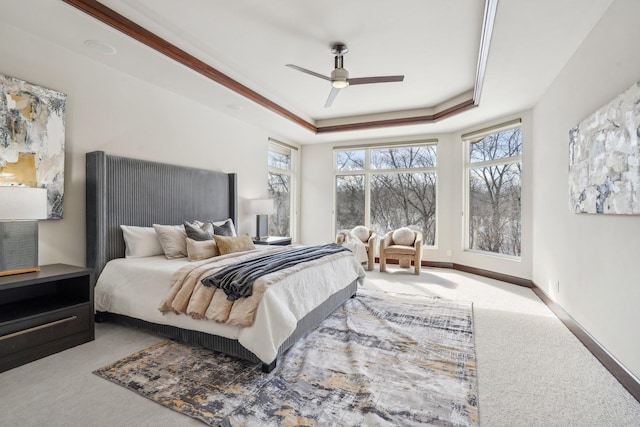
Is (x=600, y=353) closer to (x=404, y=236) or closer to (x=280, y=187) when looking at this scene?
(x=404, y=236)

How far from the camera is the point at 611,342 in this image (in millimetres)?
2338

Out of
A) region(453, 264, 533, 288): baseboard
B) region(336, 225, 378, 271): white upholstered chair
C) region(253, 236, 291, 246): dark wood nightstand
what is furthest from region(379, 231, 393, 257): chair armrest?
region(253, 236, 291, 246): dark wood nightstand

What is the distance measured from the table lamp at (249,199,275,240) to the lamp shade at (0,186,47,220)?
295cm

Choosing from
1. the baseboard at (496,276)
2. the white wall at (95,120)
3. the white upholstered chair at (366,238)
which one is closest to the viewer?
the white wall at (95,120)

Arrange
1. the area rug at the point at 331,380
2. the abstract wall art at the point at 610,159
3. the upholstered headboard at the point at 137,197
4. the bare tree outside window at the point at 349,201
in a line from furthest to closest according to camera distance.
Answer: the bare tree outside window at the point at 349,201, the upholstered headboard at the point at 137,197, the abstract wall art at the point at 610,159, the area rug at the point at 331,380

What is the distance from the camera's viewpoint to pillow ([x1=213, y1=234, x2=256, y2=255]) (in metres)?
3.40

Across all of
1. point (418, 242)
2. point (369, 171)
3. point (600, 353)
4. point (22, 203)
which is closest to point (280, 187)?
point (369, 171)

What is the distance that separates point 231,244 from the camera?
3463mm

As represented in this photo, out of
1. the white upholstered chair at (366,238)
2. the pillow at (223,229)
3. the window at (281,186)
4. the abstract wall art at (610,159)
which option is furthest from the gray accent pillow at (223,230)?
the abstract wall art at (610,159)

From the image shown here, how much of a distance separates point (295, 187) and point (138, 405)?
558cm

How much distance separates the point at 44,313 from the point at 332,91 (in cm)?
329

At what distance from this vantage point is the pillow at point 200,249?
325 centimetres

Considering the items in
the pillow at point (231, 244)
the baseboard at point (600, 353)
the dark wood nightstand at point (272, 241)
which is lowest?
the baseboard at point (600, 353)

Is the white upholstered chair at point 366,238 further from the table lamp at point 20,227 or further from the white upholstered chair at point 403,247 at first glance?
the table lamp at point 20,227
